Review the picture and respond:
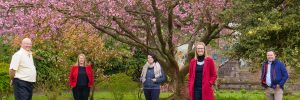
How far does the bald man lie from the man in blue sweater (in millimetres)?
4578

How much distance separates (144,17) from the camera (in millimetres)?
14898

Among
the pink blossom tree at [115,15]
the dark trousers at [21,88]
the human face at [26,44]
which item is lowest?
the dark trousers at [21,88]

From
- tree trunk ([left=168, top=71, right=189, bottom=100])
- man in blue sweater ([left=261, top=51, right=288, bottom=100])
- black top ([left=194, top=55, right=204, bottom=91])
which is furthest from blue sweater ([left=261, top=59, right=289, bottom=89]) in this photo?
tree trunk ([left=168, top=71, right=189, bottom=100])

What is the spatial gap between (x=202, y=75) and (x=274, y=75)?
5.83 ft

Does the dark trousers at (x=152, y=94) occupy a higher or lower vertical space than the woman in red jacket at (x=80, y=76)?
lower

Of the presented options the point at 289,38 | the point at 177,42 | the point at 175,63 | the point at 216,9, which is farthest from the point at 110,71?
the point at 289,38

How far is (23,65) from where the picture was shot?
987 cm

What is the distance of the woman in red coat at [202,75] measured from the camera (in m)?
9.77

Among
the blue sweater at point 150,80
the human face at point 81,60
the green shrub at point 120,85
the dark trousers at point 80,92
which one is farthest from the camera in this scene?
the green shrub at point 120,85

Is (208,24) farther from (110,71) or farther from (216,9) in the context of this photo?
(110,71)

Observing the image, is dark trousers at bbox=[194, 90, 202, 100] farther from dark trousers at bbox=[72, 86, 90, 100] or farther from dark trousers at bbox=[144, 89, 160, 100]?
dark trousers at bbox=[72, 86, 90, 100]

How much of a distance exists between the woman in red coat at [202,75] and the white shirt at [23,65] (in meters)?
2.96

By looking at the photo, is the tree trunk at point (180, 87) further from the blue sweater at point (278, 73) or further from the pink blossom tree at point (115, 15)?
the blue sweater at point (278, 73)

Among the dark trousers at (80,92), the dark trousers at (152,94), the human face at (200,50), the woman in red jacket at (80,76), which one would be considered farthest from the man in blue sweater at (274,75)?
the dark trousers at (80,92)
